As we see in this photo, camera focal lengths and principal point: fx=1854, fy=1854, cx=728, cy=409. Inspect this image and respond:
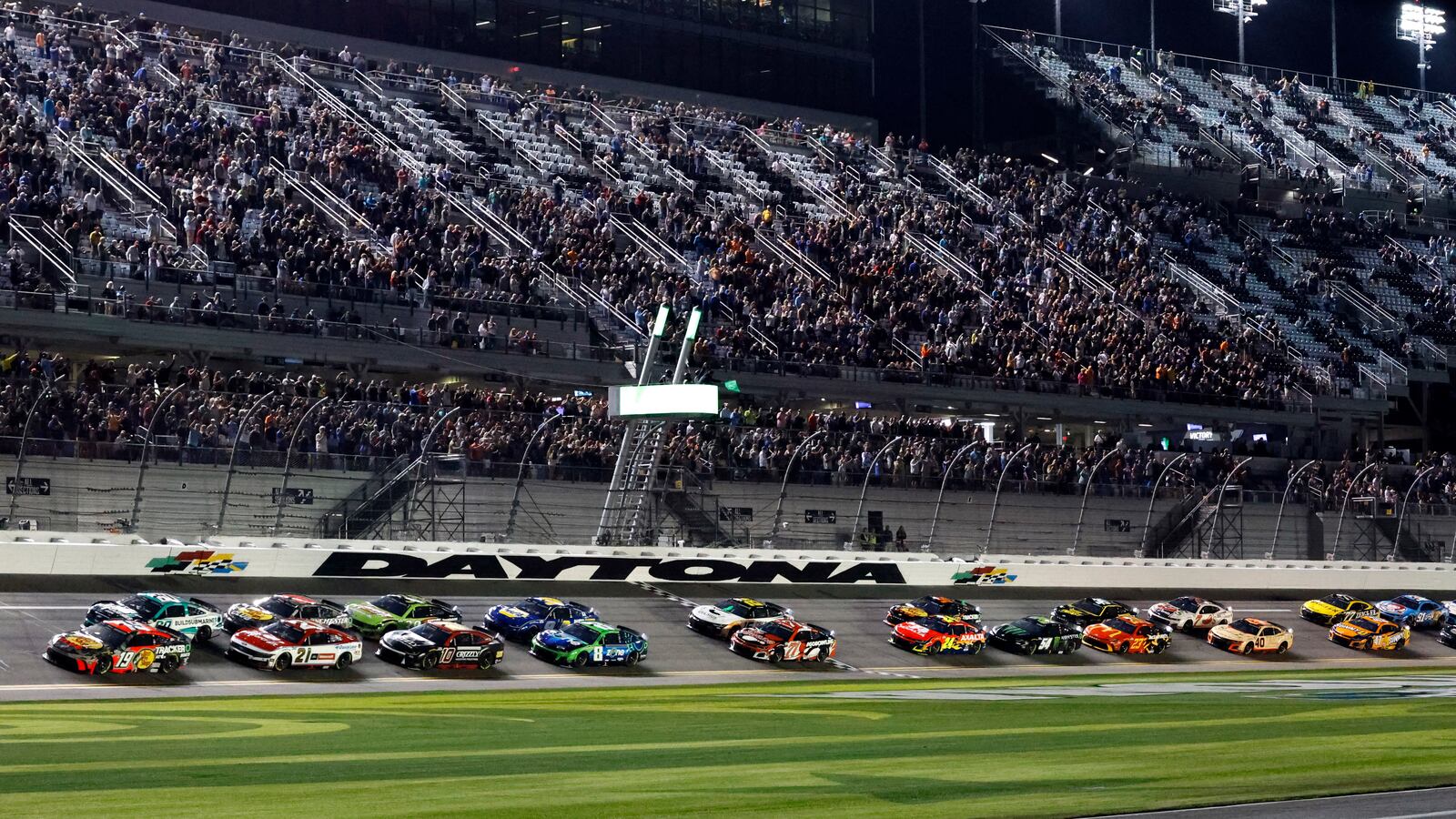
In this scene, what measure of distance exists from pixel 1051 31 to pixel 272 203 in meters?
50.8

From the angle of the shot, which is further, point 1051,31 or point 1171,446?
point 1051,31

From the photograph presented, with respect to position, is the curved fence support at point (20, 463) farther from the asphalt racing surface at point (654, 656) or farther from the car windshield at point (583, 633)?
the car windshield at point (583, 633)

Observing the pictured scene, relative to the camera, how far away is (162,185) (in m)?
47.6

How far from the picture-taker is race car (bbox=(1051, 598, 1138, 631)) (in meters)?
43.5

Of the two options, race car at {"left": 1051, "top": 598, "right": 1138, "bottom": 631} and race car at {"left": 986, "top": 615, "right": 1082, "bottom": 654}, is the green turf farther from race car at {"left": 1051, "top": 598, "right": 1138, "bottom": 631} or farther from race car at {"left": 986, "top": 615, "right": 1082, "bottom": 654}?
race car at {"left": 1051, "top": 598, "right": 1138, "bottom": 631}

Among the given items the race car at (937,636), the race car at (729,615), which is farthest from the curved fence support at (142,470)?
the race car at (937,636)

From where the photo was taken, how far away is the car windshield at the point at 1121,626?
42781 mm

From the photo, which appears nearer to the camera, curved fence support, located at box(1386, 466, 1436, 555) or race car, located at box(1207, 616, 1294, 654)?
race car, located at box(1207, 616, 1294, 654)

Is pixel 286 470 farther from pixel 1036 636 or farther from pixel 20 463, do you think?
pixel 1036 636

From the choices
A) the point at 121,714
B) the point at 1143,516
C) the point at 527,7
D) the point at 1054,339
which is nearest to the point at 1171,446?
the point at 1054,339

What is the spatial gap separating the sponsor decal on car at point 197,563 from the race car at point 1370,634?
27.4m

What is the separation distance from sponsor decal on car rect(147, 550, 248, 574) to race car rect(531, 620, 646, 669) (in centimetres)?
603

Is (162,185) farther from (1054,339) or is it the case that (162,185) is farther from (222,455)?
(1054,339)

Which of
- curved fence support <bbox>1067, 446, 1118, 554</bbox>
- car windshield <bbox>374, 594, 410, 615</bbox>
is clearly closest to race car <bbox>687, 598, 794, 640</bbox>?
car windshield <bbox>374, 594, 410, 615</bbox>
